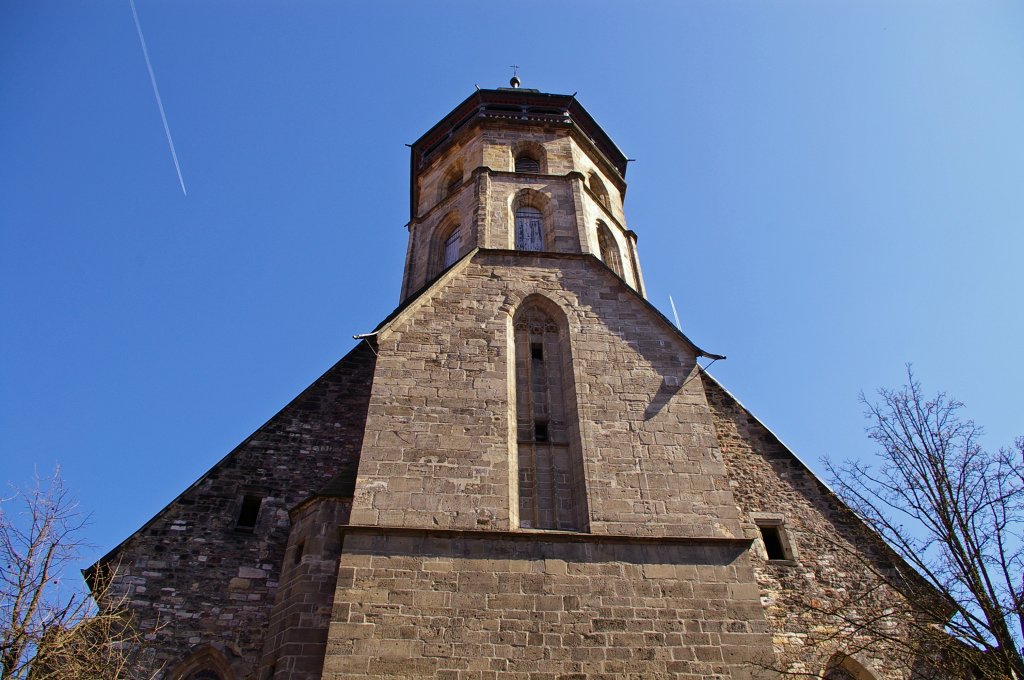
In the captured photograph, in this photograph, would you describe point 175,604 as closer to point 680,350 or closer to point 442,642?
point 442,642

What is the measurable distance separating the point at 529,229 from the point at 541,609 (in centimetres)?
857

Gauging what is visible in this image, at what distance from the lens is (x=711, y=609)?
316 inches

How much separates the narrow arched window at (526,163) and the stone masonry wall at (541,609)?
10.4 metres

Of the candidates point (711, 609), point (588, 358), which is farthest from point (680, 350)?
point (711, 609)

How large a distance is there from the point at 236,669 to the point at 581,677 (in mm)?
4394

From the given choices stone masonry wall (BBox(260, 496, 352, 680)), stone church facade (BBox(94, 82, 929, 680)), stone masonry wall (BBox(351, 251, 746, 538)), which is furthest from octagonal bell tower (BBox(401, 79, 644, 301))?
stone masonry wall (BBox(260, 496, 352, 680))

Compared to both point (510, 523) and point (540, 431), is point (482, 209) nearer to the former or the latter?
point (540, 431)

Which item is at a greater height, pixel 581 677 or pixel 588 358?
pixel 588 358

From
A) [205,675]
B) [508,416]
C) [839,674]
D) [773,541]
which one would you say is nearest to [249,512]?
[205,675]

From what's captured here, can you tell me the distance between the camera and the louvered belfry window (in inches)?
592

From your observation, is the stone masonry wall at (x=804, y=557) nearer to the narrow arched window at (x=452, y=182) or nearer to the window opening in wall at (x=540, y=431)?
the window opening in wall at (x=540, y=431)

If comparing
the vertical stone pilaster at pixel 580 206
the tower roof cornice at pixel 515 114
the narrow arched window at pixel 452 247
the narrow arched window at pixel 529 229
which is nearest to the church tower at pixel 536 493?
the vertical stone pilaster at pixel 580 206

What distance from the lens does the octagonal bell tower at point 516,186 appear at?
14.5 m

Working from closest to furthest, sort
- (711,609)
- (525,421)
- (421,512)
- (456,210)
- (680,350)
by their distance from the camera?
1. (711,609)
2. (421,512)
3. (525,421)
4. (680,350)
5. (456,210)
